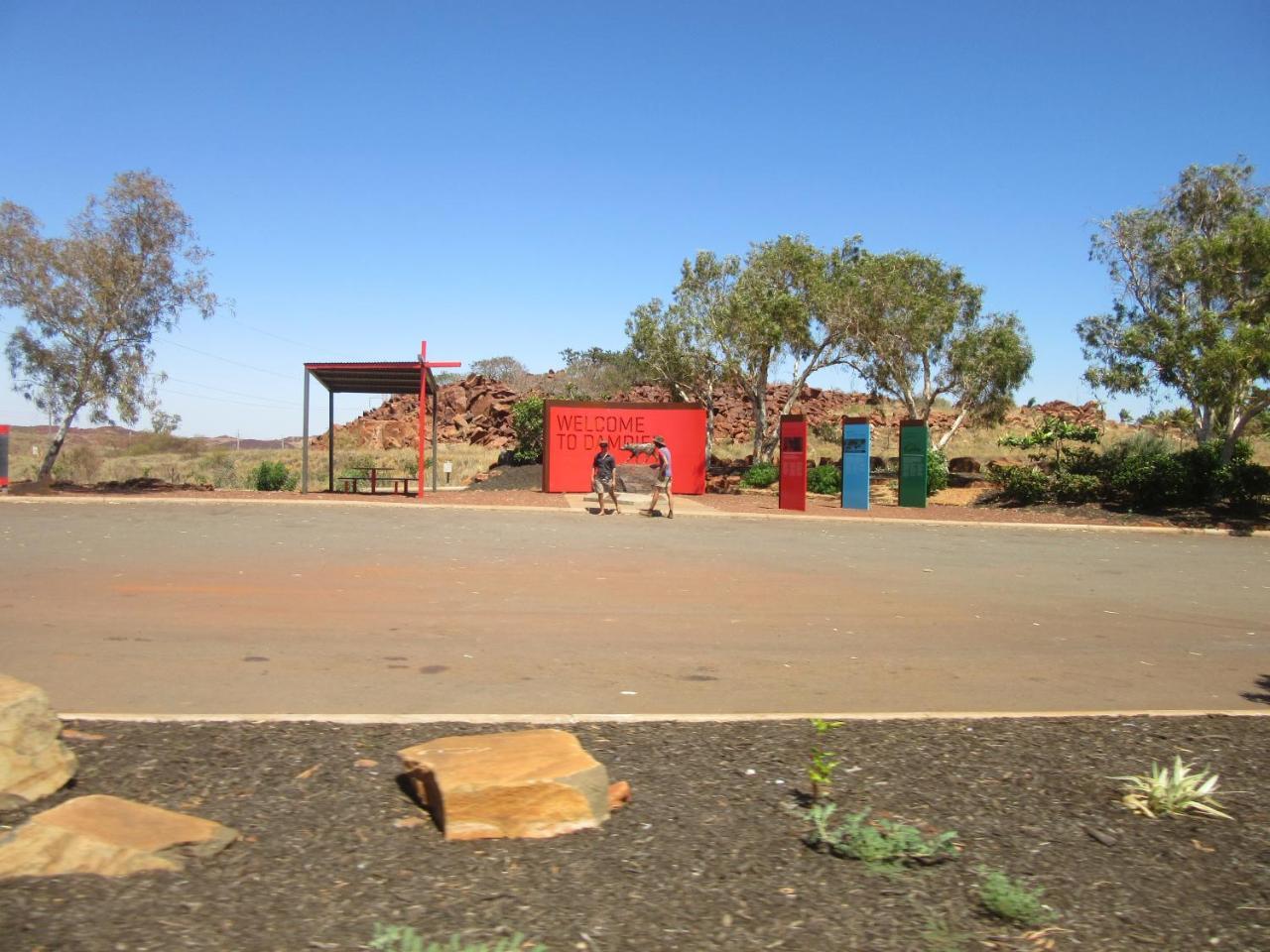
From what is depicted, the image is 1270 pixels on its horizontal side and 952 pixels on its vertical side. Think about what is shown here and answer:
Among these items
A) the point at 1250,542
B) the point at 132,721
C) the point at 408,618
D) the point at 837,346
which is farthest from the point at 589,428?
the point at 132,721

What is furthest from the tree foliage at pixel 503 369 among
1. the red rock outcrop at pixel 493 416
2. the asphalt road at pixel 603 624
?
the asphalt road at pixel 603 624

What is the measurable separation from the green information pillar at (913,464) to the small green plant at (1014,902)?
20242mm

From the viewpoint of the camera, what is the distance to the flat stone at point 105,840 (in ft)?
11.1

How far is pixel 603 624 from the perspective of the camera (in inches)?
331

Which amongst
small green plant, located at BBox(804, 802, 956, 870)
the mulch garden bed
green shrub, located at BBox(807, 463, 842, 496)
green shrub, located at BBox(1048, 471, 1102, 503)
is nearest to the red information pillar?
green shrub, located at BBox(1048, 471, 1102, 503)

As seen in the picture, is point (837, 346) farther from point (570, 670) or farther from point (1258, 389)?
point (570, 670)

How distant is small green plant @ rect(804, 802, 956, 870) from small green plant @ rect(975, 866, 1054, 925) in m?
0.27

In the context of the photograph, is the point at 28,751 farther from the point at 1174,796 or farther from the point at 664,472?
the point at 664,472

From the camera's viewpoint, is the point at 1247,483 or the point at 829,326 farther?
the point at 829,326

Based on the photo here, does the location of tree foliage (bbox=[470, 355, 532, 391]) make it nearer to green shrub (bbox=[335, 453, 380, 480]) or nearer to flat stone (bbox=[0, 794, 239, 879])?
green shrub (bbox=[335, 453, 380, 480])

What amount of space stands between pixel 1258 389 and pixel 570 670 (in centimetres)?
2013

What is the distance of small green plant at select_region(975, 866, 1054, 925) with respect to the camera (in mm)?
3346

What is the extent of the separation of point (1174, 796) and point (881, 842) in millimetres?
1451

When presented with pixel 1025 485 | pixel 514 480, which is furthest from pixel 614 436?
pixel 1025 485
